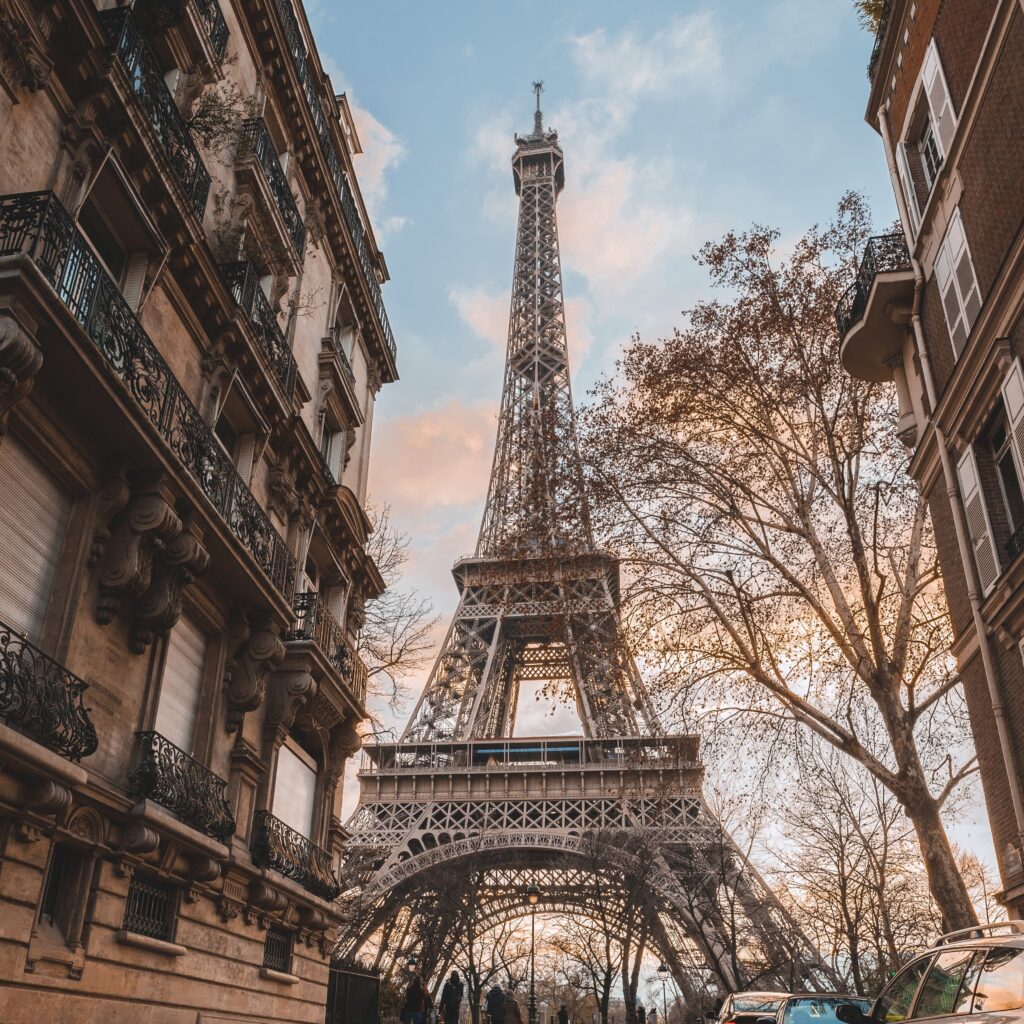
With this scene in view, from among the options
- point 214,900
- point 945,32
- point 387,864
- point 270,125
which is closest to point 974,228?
point 945,32

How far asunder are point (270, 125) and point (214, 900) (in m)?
13.9

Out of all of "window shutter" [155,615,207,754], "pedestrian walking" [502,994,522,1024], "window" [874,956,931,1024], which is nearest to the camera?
"window" [874,956,931,1024]

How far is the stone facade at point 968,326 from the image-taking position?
13.0m

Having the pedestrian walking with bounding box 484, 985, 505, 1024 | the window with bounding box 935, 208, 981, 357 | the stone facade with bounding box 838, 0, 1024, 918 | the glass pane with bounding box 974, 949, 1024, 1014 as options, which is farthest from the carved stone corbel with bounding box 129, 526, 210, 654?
the pedestrian walking with bounding box 484, 985, 505, 1024

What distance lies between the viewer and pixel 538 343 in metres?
77.8

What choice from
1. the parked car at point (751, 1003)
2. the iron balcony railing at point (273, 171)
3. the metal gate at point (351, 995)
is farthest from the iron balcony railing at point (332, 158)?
the parked car at point (751, 1003)

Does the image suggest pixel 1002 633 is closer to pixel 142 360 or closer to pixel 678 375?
pixel 678 375

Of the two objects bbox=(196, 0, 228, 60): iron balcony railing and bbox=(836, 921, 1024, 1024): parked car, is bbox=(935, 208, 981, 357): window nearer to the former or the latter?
bbox=(836, 921, 1024, 1024): parked car

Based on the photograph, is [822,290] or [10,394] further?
[822,290]

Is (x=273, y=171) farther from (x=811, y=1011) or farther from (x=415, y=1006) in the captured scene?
(x=415, y=1006)

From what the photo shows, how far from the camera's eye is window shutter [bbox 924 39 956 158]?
15289 millimetres

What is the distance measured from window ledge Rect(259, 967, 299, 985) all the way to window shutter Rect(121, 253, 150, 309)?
9708mm

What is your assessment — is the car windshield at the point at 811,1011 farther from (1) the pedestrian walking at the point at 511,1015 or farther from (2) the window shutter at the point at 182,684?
(1) the pedestrian walking at the point at 511,1015

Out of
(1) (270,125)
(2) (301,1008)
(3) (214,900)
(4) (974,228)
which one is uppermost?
(1) (270,125)
